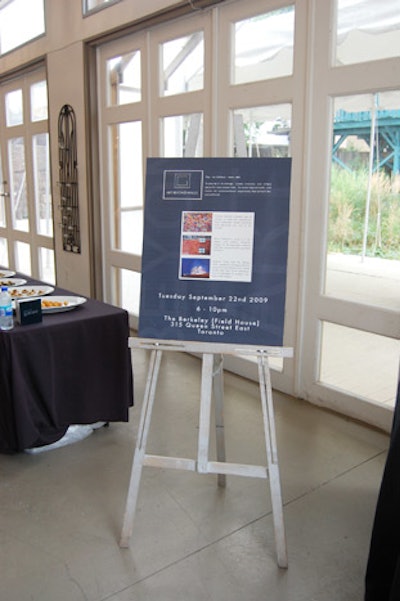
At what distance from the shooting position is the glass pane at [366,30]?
2.78 m

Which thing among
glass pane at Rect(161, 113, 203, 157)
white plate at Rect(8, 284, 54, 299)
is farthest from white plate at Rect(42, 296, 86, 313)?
glass pane at Rect(161, 113, 203, 157)

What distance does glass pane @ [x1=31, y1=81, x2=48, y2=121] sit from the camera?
582 cm

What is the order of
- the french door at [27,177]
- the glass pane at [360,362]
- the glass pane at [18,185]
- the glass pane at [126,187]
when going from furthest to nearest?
1. the glass pane at [18,185]
2. the french door at [27,177]
3. the glass pane at [126,187]
4. the glass pane at [360,362]

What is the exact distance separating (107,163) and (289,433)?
3.06 metres

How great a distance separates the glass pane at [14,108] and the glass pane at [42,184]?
0.52 metres

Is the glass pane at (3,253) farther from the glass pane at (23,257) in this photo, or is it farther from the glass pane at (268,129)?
the glass pane at (268,129)

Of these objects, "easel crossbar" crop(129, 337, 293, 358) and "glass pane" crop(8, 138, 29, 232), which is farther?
"glass pane" crop(8, 138, 29, 232)

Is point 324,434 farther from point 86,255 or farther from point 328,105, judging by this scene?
point 86,255

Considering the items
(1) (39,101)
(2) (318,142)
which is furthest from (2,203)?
(2) (318,142)

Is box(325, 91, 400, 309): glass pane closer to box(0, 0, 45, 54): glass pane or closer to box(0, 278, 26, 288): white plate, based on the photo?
box(0, 278, 26, 288): white plate

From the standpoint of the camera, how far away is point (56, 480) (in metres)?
2.54

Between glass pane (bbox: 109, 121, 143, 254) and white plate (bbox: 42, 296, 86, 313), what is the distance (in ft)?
5.84

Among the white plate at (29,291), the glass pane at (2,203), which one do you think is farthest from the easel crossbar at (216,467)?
the glass pane at (2,203)

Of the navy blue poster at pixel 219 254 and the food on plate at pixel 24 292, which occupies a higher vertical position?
the navy blue poster at pixel 219 254
